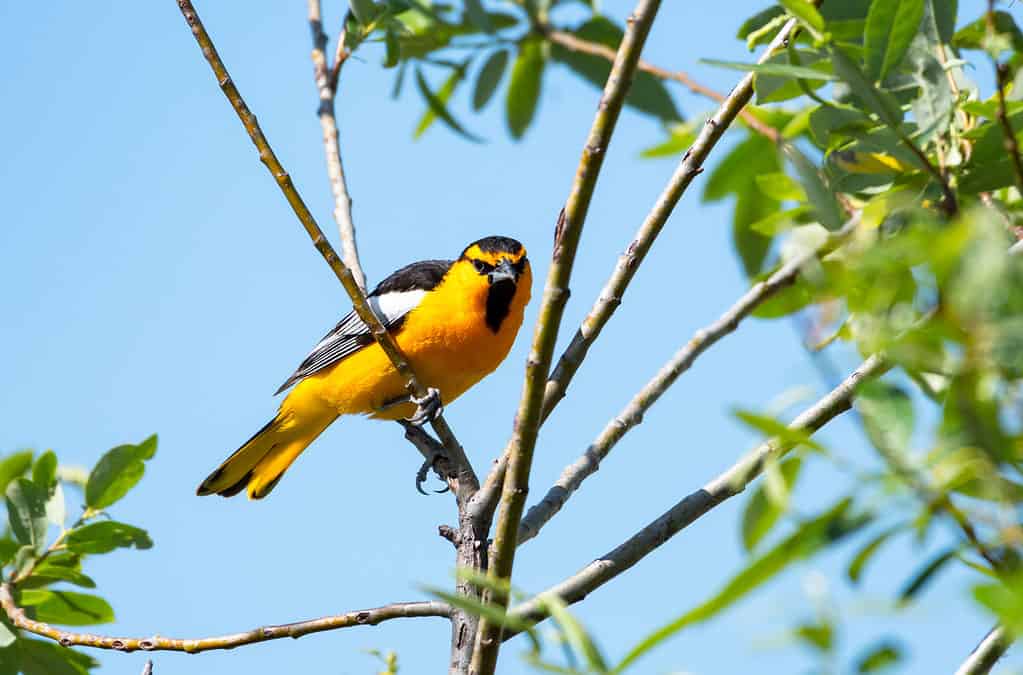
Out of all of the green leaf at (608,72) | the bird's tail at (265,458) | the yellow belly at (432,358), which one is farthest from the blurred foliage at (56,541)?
the bird's tail at (265,458)

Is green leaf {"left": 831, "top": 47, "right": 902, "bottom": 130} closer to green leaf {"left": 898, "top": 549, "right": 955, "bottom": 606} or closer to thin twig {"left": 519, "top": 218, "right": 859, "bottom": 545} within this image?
thin twig {"left": 519, "top": 218, "right": 859, "bottom": 545}

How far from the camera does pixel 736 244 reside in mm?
2287

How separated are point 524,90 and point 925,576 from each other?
176 centimetres

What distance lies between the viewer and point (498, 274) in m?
5.00

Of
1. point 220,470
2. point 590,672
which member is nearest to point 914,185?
point 590,672

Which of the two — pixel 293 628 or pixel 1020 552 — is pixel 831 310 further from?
pixel 293 628

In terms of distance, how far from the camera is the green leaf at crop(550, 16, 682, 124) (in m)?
1.92

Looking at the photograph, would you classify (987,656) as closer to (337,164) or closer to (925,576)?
(925,576)

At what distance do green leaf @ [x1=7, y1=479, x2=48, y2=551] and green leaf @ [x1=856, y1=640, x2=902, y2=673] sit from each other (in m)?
2.03

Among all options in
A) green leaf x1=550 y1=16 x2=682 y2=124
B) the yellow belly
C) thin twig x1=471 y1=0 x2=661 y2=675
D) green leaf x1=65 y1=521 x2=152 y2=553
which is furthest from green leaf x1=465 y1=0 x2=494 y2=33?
the yellow belly

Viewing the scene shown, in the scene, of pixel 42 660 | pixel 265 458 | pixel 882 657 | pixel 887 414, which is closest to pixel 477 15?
pixel 887 414

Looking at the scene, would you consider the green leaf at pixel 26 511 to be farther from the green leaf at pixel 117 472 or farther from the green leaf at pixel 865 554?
the green leaf at pixel 865 554

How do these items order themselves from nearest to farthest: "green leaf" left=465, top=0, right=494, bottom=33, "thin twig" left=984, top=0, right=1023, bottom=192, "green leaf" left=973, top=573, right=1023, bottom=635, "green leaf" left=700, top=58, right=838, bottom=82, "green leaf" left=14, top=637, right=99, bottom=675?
"green leaf" left=973, top=573, right=1023, bottom=635
"thin twig" left=984, top=0, right=1023, bottom=192
"green leaf" left=700, top=58, right=838, bottom=82
"green leaf" left=465, top=0, right=494, bottom=33
"green leaf" left=14, top=637, right=99, bottom=675

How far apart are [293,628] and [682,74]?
4.44 ft
